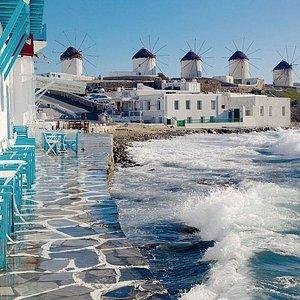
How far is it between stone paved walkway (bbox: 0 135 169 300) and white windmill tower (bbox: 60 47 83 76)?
6799 cm

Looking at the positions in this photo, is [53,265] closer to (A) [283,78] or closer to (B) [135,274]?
(B) [135,274]

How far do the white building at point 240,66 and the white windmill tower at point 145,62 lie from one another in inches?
538

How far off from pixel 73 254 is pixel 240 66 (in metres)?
83.2

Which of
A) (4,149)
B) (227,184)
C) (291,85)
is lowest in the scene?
(227,184)

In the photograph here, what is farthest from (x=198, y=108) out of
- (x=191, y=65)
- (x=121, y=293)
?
A: (x=121, y=293)

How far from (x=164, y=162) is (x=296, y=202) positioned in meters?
11.9

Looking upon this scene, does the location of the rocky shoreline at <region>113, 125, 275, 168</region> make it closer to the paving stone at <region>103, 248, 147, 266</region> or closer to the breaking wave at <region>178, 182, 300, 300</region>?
the breaking wave at <region>178, 182, 300, 300</region>

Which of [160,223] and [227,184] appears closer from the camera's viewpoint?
[160,223]

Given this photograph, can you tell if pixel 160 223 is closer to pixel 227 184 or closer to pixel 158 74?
pixel 227 184

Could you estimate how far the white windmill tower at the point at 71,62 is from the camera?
77562 millimetres

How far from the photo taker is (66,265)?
6.35m

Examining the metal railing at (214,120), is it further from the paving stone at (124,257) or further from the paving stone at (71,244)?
the paving stone at (124,257)

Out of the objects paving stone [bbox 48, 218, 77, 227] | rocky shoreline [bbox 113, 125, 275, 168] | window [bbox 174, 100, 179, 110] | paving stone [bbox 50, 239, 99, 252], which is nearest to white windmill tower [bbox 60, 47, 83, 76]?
window [bbox 174, 100, 179, 110]

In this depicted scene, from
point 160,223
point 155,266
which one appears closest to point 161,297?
point 155,266
